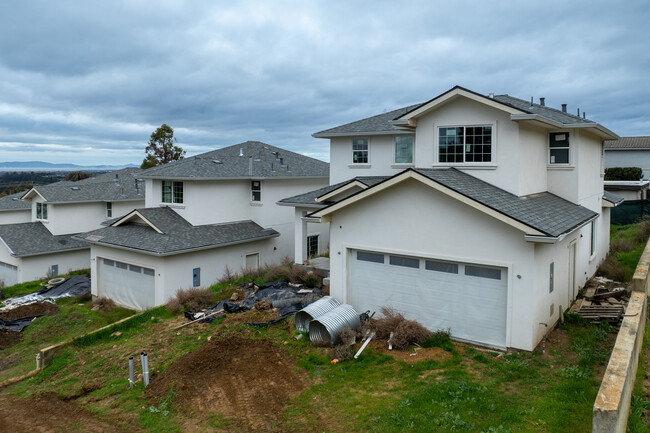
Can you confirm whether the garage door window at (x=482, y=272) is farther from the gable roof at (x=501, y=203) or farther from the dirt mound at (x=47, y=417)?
the dirt mound at (x=47, y=417)

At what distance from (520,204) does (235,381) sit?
8.48 metres

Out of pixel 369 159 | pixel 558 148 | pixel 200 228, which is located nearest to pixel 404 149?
pixel 369 159

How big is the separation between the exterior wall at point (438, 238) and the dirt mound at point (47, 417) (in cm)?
720

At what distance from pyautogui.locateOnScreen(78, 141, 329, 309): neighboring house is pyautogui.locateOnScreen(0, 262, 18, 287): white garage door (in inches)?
401

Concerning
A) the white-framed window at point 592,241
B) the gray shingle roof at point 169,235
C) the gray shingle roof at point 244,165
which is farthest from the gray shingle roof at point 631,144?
the gray shingle roof at point 169,235

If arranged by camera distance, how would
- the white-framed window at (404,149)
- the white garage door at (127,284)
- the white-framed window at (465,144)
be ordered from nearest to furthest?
the white-framed window at (465,144) → the white-framed window at (404,149) → the white garage door at (127,284)

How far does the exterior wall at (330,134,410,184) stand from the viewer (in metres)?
20.3

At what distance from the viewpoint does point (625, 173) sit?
122ft

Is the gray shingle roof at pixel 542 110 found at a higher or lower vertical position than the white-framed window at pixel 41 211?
higher

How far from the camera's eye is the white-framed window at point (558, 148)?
16.0 metres

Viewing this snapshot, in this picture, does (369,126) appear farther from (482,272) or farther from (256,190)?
(482,272)

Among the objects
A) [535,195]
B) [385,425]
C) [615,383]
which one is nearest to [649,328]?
[535,195]

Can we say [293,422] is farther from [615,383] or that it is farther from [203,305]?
[203,305]

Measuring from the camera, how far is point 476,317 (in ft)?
38.7
